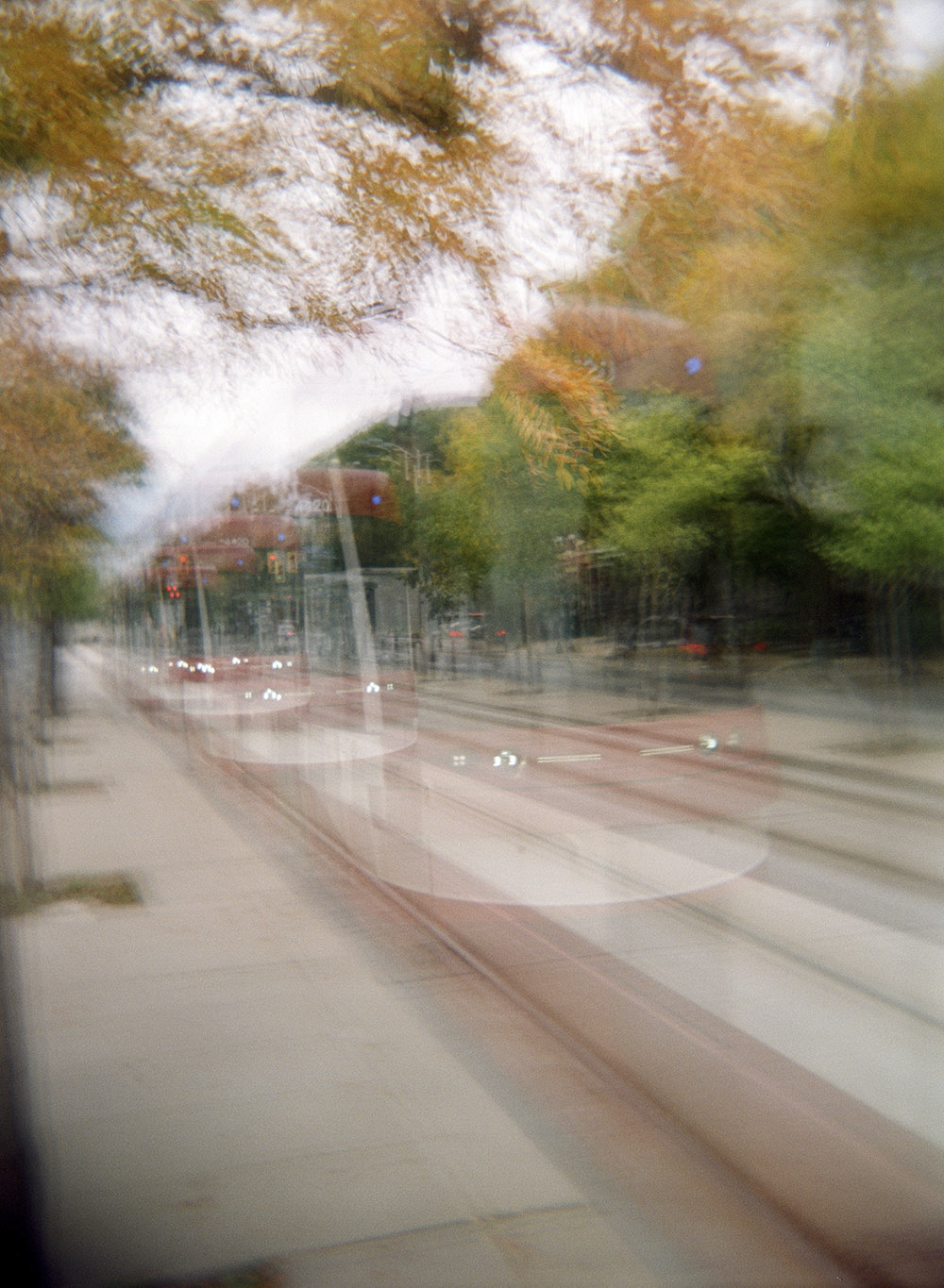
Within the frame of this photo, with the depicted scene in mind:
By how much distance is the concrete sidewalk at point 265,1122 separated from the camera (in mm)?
2863

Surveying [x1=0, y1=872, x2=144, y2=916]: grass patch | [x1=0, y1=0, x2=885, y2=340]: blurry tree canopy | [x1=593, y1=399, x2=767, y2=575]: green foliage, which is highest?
[x1=0, y1=0, x2=885, y2=340]: blurry tree canopy

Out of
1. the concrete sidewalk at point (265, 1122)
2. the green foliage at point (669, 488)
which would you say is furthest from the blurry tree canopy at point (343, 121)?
the concrete sidewalk at point (265, 1122)

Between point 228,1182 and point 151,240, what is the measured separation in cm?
332

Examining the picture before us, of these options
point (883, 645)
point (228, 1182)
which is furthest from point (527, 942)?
point (883, 645)

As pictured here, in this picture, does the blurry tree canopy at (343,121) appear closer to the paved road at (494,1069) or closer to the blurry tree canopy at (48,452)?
the blurry tree canopy at (48,452)

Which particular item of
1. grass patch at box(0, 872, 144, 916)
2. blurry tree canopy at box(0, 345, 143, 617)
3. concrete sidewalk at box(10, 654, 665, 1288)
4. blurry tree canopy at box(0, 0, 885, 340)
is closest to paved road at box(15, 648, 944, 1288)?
concrete sidewalk at box(10, 654, 665, 1288)

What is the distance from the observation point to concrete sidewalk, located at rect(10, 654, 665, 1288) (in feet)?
9.39

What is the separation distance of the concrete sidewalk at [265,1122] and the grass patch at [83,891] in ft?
0.57

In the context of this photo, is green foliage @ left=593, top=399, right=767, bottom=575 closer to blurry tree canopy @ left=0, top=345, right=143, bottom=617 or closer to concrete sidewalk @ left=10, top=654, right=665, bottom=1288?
blurry tree canopy @ left=0, top=345, right=143, bottom=617

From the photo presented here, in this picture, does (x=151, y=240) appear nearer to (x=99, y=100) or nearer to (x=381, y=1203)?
(x=99, y=100)

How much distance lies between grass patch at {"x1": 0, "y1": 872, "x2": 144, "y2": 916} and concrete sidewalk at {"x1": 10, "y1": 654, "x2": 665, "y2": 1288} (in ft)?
0.57

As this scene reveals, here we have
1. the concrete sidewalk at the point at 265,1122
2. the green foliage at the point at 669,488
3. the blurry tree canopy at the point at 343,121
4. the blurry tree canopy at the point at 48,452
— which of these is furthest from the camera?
the green foliage at the point at 669,488

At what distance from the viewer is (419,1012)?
186 inches

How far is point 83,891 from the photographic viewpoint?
7.20 metres
